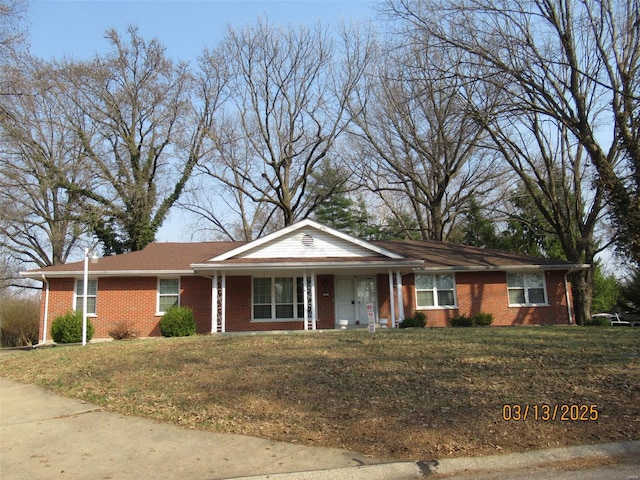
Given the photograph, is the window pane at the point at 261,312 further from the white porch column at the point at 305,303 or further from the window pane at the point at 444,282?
the window pane at the point at 444,282

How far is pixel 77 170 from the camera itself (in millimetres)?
31672

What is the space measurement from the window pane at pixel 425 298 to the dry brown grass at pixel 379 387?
9.04 meters

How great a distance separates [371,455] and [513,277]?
18254 mm

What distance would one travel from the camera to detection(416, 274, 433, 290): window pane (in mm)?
21734

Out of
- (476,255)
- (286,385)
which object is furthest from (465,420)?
(476,255)

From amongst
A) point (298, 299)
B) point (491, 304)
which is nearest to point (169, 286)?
point (298, 299)

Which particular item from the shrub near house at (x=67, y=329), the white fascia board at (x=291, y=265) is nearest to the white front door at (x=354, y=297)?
the white fascia board at (x=291, y=265)

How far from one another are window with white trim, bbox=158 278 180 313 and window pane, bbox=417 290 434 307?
10.0 m

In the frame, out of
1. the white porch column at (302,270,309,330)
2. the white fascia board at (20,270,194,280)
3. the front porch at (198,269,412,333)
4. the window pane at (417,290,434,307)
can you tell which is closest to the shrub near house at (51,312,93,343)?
the white fascia board at (20,270,194,280)

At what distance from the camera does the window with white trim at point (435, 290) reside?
2164 centimetres

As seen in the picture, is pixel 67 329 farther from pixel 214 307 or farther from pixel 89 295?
pixel 214 307

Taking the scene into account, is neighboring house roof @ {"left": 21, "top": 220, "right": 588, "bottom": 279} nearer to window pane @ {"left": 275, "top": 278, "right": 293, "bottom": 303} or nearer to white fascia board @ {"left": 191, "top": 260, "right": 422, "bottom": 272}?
white fascia board @ {"left": 191, "top": 260, "right": 422, "bottom": 272}

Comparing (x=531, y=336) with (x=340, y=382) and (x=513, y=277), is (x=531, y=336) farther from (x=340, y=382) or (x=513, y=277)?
(x=513, y=277)

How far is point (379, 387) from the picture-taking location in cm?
792
